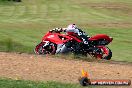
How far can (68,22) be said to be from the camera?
42750mm

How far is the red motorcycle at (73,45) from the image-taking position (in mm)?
17172

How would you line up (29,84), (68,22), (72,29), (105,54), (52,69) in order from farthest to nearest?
(68,22) < (72,29) < (105,54) < (52,69) < (29,84)

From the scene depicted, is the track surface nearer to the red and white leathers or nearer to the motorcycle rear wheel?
the motorcycle rear wheel

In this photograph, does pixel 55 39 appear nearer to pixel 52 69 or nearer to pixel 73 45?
pixel 73 45

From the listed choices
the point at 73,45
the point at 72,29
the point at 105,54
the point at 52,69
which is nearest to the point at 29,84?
the point at 52,69

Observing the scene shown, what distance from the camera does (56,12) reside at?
2096 inches

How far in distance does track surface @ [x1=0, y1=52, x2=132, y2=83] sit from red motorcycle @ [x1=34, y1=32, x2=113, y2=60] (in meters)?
4.72

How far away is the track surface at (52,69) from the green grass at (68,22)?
3.30 metres

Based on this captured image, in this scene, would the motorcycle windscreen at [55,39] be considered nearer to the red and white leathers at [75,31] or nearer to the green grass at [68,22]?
the red and white leathers at [75,31]

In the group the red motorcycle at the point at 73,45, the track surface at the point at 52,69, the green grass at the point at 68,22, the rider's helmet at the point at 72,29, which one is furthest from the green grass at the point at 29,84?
the rider's helmet at the point at 72,29

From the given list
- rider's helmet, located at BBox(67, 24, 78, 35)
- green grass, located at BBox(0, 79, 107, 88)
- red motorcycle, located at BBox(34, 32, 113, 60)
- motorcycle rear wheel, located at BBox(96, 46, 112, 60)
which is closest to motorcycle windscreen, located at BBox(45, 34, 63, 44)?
red motorcycle, located at BBox(34, 32, 113, 60)

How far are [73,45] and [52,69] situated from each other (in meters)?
6.76

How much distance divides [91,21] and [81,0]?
100.0 feet

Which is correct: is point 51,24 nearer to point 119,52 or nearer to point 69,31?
point 119,52
